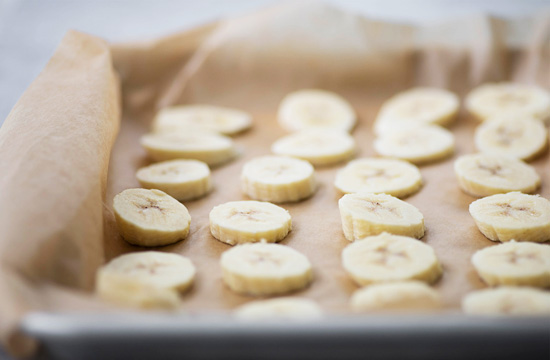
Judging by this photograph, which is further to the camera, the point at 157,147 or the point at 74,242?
the point at 157,147

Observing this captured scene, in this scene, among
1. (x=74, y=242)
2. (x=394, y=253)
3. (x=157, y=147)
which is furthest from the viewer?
(x=157, y=147)

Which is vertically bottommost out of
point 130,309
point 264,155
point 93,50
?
point 264,155

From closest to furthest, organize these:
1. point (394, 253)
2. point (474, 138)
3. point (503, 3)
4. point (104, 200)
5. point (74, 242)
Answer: point (74, 242) < point (394, 253) < point (104, 200) < point (474, 138) < point (503, 3)

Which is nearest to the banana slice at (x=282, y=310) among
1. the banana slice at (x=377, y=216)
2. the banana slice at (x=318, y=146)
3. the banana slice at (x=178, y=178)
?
the banana slice at (x=377, y=216)

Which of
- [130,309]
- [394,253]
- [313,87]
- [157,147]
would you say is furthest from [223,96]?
[130,309]

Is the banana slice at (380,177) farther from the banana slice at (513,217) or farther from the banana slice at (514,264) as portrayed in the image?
the banana slice at (514,264)

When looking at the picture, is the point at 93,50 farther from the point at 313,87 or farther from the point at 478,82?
the point at 478,82
